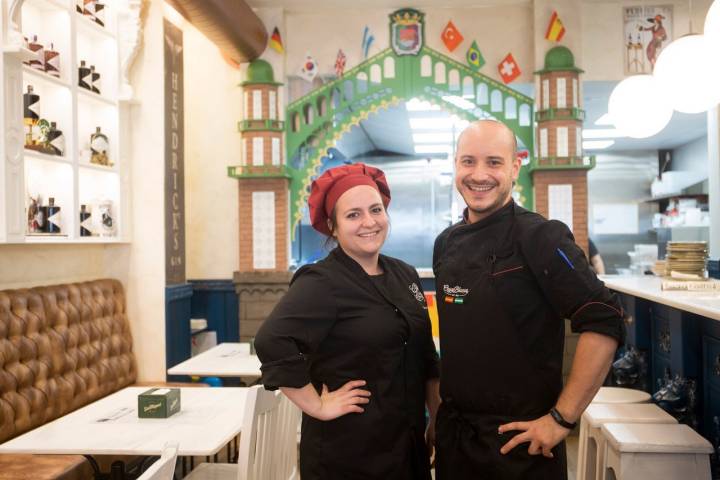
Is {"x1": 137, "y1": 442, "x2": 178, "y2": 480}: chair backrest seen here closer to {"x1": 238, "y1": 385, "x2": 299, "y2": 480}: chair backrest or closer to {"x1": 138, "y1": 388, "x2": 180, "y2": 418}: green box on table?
{"x1": 238, "y1": 385, "x2": 299, "y2": 480}: chair backrest

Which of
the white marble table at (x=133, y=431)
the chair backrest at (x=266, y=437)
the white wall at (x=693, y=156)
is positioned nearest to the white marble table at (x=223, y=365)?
the white marble table at (x=133, y=431)

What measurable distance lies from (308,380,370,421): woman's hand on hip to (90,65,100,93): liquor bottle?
352 cm

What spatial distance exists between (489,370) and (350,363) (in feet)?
1.27

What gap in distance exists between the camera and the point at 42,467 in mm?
2947

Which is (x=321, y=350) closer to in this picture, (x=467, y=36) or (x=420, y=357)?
(x=420, y=357)

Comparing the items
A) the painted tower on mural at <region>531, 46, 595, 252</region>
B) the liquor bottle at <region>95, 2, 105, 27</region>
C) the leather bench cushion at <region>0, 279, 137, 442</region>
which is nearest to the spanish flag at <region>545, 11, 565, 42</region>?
the painted tower on mural at <region>531, 46, 595, 252</region>

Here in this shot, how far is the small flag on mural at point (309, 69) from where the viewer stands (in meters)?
6.05

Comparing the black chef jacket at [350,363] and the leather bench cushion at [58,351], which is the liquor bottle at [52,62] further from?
the black chef jacket at [350,363]

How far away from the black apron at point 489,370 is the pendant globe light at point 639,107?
2384 millimetres

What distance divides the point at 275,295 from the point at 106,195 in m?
1.76

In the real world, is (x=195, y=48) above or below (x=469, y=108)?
above

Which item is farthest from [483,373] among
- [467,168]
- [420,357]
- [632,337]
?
[632,337]

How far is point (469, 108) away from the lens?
5992 mm

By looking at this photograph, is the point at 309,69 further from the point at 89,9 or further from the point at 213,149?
the point at 89,9
